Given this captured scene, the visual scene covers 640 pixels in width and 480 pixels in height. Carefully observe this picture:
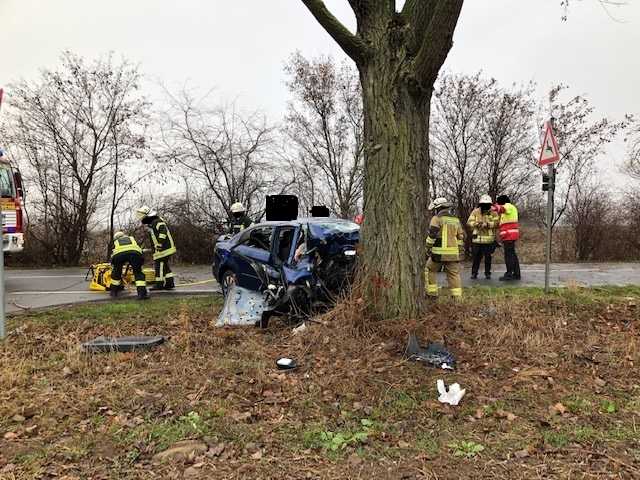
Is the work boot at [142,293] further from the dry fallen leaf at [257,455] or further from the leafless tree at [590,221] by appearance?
the leafless tree at [590,221]

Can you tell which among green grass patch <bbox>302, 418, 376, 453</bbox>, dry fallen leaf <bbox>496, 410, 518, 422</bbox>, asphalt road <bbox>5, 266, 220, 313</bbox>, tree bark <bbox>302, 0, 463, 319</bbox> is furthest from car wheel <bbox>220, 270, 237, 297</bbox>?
dry fallen leaf <bbox>496, 410, 518, 422</bbox>

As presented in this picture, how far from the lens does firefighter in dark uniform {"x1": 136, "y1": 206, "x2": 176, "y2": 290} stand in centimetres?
941

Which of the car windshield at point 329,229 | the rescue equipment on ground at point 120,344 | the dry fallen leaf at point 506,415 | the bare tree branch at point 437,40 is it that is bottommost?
the dry fallen leaf at point 506,415

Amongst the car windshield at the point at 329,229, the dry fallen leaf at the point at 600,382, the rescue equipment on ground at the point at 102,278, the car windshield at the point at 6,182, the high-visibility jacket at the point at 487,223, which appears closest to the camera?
the dry fallen leaf at the point at 600,382

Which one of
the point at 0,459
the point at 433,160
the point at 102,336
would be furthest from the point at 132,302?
the point at 433,160

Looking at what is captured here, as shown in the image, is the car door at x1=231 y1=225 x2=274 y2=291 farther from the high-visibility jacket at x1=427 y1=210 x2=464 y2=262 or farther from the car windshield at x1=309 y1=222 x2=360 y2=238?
the high-visibility jacket at x1=427 y1=210 x2=464 y2=262

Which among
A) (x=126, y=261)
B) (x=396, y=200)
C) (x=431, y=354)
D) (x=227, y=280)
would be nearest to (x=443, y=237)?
(x=396, y=200)

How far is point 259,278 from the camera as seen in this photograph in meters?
7.43

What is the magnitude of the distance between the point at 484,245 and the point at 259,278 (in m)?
5.38

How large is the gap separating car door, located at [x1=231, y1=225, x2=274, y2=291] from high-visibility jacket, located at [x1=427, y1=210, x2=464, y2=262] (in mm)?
2607

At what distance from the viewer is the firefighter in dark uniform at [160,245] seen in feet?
30.9

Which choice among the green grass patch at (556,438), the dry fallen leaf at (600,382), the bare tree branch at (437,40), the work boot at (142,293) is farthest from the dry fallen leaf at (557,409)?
the work boot at (142,293)

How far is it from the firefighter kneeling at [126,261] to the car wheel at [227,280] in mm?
1599

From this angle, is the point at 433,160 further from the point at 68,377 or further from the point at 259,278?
the point at 68,377
